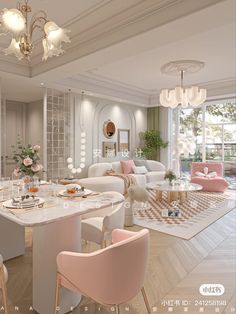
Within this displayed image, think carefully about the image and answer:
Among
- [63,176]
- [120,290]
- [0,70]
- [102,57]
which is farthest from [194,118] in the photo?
[120,290]

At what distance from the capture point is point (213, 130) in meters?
8.30

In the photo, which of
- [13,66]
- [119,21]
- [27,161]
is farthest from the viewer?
[13,66]

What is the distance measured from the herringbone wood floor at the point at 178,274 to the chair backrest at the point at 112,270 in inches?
27.8

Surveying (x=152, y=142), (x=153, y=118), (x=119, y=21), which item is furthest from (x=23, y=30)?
(x=153, y=118)

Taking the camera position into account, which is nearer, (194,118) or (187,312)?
(187,312)

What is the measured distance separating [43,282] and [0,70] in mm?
4131

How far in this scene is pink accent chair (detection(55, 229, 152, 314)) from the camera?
4.41 ft

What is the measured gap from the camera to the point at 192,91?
207 inches

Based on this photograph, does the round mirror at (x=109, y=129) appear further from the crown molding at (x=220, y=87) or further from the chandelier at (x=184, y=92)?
the crown molding at (x=220, y=87)

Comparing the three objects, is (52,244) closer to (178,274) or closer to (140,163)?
(178,274)

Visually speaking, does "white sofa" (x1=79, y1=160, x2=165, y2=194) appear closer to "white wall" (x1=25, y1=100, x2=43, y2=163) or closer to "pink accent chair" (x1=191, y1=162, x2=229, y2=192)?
"pink accent chair" (x1=191, y1=162, x2=229, y2=192)

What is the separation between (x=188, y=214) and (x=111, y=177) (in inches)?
92.3

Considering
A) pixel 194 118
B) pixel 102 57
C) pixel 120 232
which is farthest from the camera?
pixel 194 118

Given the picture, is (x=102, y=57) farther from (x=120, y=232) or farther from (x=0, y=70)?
(x=120, y=232)
